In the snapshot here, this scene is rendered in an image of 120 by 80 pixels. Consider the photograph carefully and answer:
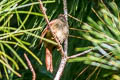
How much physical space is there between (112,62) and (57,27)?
3.11 feet

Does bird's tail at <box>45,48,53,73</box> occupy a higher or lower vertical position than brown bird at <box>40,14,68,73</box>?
lower

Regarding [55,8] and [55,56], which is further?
[55,56]

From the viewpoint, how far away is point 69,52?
200cm

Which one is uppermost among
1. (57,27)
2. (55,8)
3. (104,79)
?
(55,8)

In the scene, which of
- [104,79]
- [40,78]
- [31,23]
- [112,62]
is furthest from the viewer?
[40,78]

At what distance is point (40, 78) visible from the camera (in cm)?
246

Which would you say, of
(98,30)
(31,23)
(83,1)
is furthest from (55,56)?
(98,30)

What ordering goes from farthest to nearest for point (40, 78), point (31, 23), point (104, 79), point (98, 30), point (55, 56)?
point (40, 78)
point (55, 56)
point (31, 23)
point (104, 79)
point (98, 30)

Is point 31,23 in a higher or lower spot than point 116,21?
lower

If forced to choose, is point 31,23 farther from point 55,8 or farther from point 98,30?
point 98,30

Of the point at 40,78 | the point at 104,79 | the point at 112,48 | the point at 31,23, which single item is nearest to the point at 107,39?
the point at 112,48

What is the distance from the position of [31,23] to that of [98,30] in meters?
0.80

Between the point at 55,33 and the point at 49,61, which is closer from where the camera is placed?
the point at 49,61

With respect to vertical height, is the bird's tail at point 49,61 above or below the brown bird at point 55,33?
below
